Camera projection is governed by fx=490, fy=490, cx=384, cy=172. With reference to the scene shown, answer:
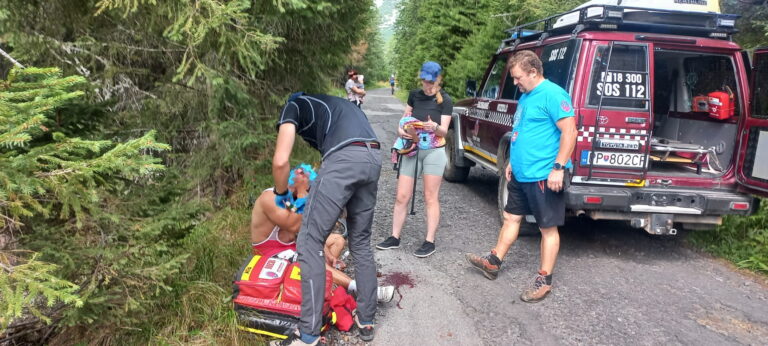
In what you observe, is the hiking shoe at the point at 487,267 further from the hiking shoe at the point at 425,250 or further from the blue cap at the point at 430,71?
the blue cap at the point at 430,71

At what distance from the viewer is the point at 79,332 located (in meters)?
2.88

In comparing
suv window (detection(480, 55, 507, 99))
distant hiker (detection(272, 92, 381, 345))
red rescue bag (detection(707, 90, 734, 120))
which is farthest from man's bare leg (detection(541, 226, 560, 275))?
suv window (detection(480, 55, 507, 99))

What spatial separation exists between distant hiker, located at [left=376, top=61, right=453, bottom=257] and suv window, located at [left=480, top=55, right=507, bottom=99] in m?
2.13

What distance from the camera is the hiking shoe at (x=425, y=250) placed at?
477 cm

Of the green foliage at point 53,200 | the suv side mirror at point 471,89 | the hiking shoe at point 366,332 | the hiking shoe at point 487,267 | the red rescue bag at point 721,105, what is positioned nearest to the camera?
the green foliage at point 53,200

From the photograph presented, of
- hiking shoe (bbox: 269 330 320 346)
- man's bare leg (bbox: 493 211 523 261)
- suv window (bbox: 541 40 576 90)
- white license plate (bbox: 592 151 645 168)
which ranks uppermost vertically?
suv window (bbox: 541 40 576 90)

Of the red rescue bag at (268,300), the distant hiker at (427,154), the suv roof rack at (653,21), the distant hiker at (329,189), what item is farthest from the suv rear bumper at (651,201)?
the red rescue bag at (268,300)

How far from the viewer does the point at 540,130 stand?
389 centimetres

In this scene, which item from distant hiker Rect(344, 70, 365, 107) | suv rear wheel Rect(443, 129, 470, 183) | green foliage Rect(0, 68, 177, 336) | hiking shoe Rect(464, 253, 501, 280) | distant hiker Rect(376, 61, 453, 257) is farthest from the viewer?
distant hiker Rect(344, 70, 365, 107)

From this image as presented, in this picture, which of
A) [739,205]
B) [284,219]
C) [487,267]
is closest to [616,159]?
[739,205]

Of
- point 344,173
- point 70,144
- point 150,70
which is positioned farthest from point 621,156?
point 150,70

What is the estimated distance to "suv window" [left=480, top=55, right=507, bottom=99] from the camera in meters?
6.80

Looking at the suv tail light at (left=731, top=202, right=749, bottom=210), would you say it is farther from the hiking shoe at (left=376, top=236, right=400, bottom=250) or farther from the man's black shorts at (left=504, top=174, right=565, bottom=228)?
the hiking shoe at (left=376, top=236, right=400, bottom=250)

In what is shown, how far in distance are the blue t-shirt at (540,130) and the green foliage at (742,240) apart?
8.42 feet
